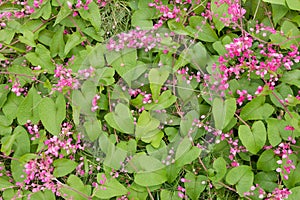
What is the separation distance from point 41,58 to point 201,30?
2.06ft

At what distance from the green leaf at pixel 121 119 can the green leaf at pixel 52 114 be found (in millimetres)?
176

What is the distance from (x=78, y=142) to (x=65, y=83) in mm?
224

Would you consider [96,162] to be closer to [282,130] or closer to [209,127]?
[209,127]

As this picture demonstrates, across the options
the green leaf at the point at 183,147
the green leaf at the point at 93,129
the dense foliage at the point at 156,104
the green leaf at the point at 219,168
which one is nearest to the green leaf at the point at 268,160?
the dense foliage at the point at 156,104

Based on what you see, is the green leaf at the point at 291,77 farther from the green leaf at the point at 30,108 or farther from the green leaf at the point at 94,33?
the green leaf at the point at 30,108

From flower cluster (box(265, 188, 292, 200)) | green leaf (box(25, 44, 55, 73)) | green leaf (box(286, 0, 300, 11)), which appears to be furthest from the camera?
green leaf (box(25, 44, 55, 73))

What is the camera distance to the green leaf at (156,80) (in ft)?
5.26

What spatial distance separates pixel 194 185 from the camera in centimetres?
158

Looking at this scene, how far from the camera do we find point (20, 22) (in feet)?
5.82

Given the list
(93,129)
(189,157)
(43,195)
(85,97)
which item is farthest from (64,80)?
(189,157)

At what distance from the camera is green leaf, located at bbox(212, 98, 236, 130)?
1.54m

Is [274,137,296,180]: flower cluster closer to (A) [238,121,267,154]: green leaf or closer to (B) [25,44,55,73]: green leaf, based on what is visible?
(A) [238,121,267,154]: green leaf

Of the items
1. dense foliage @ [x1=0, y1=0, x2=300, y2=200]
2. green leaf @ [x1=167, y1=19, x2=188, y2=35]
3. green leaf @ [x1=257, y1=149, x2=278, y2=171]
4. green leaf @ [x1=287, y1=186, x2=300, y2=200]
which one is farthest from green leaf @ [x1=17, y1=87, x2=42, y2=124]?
green leaf @ [x1=287, y1=186, x2=300, y2=200]

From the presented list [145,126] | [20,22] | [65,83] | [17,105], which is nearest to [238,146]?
[145,126]
